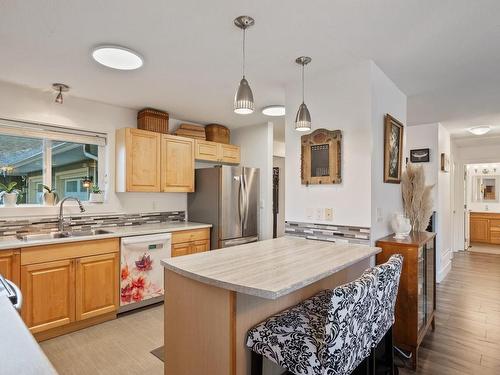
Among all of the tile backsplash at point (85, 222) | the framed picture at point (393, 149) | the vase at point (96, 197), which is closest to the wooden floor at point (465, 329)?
the framed picture at point (393, 149)

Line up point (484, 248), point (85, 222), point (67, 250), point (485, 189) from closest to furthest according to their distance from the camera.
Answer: point (67, 250)
point (85, 222)
point (484, 248)
point (485, 189)

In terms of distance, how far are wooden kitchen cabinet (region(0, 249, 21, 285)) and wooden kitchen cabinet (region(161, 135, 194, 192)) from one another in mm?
1645

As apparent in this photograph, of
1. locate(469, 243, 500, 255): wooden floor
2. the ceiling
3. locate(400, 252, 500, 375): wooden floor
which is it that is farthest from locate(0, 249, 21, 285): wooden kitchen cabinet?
locate(469, 243, 500, 255): wooden floor

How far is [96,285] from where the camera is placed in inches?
114

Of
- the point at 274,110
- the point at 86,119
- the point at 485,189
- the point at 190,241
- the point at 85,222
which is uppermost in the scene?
the point at 274,110

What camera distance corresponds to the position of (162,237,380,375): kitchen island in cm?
139

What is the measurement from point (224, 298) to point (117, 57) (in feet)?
6.52

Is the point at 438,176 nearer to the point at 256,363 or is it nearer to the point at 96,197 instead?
the point at 256,363

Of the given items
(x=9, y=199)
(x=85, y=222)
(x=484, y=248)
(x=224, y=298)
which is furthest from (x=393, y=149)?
(x=484, y=248)

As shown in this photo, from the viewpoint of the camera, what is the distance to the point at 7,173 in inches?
120

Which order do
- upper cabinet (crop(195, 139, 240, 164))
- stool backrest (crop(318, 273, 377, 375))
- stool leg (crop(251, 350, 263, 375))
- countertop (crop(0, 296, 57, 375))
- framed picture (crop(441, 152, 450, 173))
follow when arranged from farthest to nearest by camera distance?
1. framed picture (crop(441, 152, 450, 173))
2. upper cabinet (crop(195, 139, 240, 164))
3. stool leg (crop(251, 350, 263, 375))
4. stool backrest (crop(318, 273, 377, 375))
5. countertop (crop(0, 296, 57, 375))

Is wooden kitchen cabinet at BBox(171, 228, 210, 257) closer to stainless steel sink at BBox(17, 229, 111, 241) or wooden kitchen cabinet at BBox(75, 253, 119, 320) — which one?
wooden kitchen cabinet at BBox(75, 253, 119, 320)

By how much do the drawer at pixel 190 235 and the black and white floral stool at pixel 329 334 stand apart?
2.18 meters

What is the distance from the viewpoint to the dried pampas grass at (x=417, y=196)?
284cm
